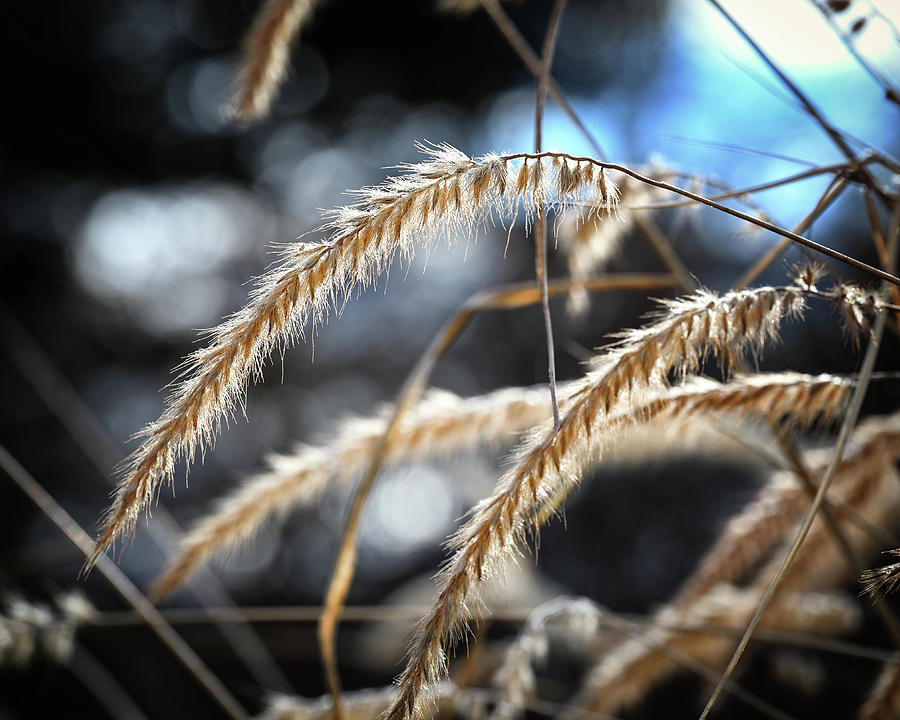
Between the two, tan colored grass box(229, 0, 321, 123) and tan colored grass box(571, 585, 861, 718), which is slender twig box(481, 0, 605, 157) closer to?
tan colored grass box(229, 0, 321, 123)

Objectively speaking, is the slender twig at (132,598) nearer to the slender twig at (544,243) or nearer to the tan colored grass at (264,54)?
the slender twig at (544,243)

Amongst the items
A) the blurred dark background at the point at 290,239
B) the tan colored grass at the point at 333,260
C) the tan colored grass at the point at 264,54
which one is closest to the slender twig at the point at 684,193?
the tan colored grass at the point at 333,260

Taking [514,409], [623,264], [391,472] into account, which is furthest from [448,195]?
[623,264]

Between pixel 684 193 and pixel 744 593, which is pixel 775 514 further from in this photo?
pixel 684 193

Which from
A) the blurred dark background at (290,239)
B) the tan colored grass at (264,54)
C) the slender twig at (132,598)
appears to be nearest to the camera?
the slender twig at (132,598)

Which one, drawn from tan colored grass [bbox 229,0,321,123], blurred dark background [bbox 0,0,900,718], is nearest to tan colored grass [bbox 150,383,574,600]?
tan colored grass [bbox 229,0,321,123]

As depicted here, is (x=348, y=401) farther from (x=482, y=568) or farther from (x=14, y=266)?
(x=482, y=568)
